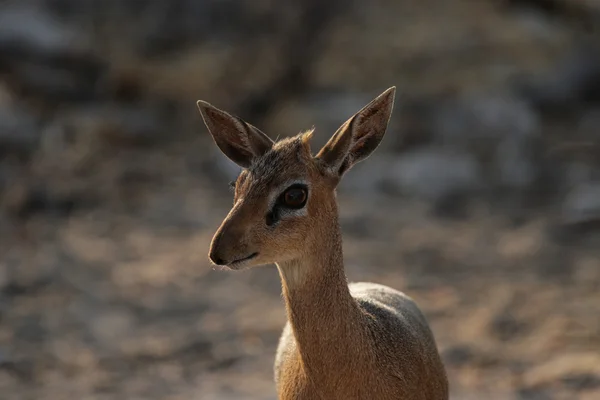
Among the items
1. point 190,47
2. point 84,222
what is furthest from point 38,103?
point 84,222

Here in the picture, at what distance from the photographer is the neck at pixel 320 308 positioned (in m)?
3.90

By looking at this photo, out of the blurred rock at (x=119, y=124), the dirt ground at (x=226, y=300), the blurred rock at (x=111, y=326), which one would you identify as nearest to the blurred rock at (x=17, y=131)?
the blurred rock at (x=119, y=124)

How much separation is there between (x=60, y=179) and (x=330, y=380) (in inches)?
308

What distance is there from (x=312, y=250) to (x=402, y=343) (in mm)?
707

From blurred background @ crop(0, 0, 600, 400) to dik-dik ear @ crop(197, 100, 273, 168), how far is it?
2.93 m

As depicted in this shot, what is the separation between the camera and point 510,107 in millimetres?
12383

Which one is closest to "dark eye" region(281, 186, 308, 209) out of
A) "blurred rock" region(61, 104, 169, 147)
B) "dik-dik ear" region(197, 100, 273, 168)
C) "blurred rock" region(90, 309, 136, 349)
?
"dik-dik ear" region(197, 100, 273, 168)

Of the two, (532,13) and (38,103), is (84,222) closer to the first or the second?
(38,103)

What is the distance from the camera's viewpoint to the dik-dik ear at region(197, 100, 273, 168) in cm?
404

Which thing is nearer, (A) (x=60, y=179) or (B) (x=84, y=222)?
(B) (x=84, y=222)

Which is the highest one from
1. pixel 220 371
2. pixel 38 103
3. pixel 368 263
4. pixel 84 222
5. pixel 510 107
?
pixel 38 103

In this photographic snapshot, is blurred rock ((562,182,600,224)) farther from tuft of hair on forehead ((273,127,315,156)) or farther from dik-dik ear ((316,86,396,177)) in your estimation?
tuft of hair on forehead ((273,127,315,156))

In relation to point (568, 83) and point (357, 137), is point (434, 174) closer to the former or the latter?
point (568, 83)

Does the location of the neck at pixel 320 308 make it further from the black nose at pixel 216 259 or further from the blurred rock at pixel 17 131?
the blurred rock at pixel 17 131
